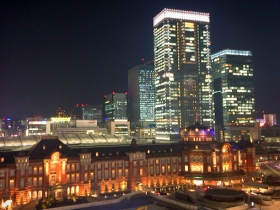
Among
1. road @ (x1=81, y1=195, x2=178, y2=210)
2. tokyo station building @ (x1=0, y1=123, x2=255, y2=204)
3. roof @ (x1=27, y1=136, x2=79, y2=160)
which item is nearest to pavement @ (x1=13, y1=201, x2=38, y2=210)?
tokyo station building @ (x1=0, y1=123, x2=255, y2=204)

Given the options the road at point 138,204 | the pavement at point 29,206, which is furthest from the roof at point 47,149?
the road at point 138,204

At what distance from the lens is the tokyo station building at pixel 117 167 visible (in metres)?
81.9

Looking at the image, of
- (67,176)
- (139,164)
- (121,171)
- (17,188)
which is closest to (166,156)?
(139,164)

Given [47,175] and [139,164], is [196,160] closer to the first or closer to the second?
[139,164]

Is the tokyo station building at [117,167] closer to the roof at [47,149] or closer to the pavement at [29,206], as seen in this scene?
the roof at [47,149]

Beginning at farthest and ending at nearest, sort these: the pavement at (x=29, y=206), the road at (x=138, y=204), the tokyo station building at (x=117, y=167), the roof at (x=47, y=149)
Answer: the roof at (x=47, y=149) → the tokyo station building at (x=117, y=167) → the pavement at (x=29, y=206) → the road at (x=138, y=204)

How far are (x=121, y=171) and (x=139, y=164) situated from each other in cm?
707

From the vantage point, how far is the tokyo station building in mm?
81938

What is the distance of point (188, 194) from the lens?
81125 mm

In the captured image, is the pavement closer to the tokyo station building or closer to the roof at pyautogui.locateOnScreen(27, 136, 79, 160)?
the tokyo station building

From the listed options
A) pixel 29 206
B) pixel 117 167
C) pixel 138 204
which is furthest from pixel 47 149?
pixel 138 204

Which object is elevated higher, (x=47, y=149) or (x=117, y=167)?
(x=47, y=149)

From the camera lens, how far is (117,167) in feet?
318

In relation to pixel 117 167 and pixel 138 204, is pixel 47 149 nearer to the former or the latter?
pixel 117 167
